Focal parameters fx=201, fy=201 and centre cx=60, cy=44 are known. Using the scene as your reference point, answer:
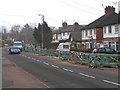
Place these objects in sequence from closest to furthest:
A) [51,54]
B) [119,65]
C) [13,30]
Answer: [119,65], [51,54], [13,30]

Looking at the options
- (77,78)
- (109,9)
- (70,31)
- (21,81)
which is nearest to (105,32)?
(109,9)

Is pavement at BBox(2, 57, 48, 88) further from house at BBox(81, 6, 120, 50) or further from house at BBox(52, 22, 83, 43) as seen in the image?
house at BBox(52, 22, 83, 43)

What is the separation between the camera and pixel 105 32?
38406 mm

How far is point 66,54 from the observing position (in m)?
24.4

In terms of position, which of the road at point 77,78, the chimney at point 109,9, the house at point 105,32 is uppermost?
the chimney at point 109,9

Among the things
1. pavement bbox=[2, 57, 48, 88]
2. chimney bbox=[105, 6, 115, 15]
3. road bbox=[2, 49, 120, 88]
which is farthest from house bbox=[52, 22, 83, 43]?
pavement bbox=[2, 57, 48, 88]

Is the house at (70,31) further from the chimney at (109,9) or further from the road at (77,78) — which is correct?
the road at (77,78)

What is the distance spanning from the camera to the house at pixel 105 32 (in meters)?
35.2

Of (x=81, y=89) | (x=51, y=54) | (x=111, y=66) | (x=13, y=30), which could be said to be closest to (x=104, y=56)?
(x=111, y=66)

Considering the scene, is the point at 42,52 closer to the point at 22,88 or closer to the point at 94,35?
the point at 94,35

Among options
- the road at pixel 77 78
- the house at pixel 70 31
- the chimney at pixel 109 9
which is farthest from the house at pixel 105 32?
the road at pixel 77 78

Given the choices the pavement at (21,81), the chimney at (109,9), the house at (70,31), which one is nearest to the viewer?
the pavement at (21,81)

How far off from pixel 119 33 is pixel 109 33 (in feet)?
9.73

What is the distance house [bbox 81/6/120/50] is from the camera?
116ft
